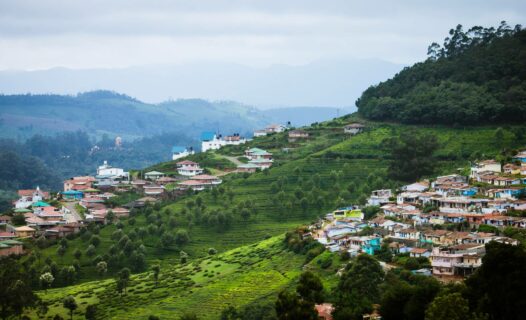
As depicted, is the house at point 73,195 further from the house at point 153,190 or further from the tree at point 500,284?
the tree at point 500,284

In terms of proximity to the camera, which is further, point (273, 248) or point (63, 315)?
point (273, 248)

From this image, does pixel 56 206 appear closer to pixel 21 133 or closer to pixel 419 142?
pixel 419 142

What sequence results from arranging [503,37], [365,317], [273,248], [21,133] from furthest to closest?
[21,133] < [503,37] < [273,248] < [365,317]

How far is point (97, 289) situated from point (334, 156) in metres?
25.1

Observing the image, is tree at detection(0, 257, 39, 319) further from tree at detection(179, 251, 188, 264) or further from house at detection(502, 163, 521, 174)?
house at detection(502, 163, 521, 174)

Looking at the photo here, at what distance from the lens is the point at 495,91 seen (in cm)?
6781

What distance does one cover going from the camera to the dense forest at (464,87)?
213 ft

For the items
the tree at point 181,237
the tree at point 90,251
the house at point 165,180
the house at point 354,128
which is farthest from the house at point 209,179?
the tree at point 90,251

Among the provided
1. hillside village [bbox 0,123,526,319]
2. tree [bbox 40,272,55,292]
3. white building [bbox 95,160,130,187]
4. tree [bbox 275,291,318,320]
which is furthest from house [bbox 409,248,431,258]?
white building [bbox 95,160,130,187]

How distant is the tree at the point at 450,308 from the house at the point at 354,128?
4604 centimetres

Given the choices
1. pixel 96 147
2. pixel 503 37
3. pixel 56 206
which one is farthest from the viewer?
pixel 96 147

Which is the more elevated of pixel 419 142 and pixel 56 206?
pixel 419 142

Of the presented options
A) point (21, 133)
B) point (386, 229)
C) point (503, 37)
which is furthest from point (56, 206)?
point (21, 133)

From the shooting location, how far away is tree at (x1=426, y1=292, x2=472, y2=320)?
26.6m
